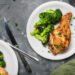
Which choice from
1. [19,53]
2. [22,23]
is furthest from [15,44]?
[22,23]

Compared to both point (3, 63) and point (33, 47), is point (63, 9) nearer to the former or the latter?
point (33, 47)

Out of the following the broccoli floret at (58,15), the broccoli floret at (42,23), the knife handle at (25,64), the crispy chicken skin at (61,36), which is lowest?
the knife handle at (25,64)

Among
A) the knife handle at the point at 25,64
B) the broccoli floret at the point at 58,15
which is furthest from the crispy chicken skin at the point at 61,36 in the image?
the knife handle at the point at 25,64

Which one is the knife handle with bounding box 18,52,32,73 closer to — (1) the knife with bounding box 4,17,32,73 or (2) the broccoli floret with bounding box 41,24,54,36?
(1) the knife with bounding box 4,17,32,73

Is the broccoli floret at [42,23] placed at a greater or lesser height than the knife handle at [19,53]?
greater

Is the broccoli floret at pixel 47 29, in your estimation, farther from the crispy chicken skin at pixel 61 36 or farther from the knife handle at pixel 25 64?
the knife handle at pixel 25 64

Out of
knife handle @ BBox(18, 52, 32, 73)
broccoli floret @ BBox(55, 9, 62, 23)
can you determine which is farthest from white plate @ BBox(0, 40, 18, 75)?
broccoli floret @ BBox(55, 9, 62, 23)
